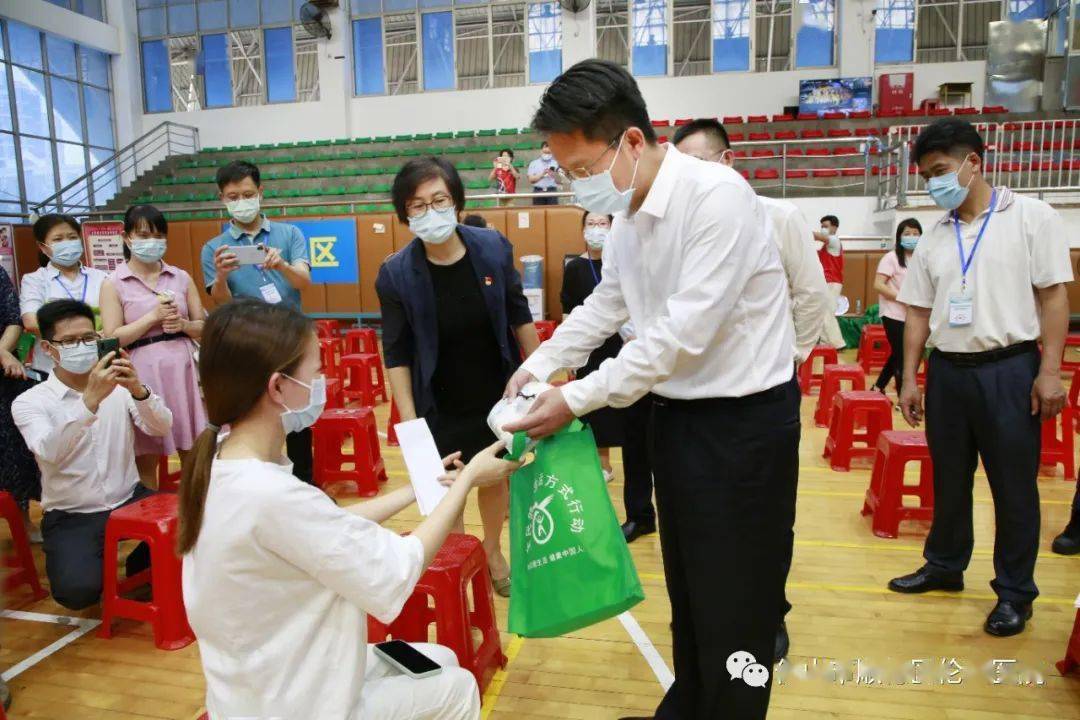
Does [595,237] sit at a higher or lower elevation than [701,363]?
higher

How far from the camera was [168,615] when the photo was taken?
2514 mm

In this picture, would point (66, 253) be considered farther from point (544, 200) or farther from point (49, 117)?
point (49, 117)

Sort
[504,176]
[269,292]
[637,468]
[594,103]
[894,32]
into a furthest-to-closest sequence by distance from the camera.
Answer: [894,32]
[504,176]
[637,468]
[269,292]
[594,103]

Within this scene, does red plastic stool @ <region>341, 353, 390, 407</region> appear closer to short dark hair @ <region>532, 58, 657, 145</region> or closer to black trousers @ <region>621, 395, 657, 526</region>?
black trousers @ <region>621, 395, 657, 526</region>

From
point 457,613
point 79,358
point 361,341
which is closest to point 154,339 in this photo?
point 79,358

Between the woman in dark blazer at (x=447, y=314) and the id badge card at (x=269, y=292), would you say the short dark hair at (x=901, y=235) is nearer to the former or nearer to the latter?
the woman in dark blazer at (x=447, y=314)

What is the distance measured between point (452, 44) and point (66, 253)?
12699 mm

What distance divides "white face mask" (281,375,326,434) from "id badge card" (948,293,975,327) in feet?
6.73

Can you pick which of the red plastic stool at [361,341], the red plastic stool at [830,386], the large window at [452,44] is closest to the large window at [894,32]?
the large window at [452,44]

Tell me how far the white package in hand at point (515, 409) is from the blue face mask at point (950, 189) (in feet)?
5.57

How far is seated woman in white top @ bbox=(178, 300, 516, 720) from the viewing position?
1.18 m

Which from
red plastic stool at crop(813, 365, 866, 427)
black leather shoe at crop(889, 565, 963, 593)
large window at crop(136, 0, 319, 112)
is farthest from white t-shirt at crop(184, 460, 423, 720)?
large window at crop(136, 0, 319, 112)

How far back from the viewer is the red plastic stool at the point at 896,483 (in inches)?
129

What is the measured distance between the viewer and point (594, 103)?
1339 millimetres
